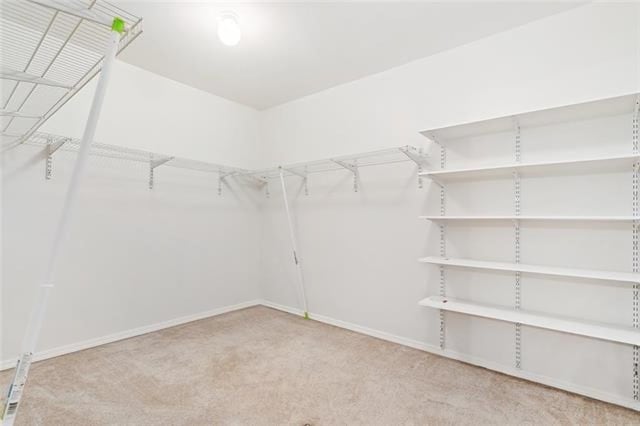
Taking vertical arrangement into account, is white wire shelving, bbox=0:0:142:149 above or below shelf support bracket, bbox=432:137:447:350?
above

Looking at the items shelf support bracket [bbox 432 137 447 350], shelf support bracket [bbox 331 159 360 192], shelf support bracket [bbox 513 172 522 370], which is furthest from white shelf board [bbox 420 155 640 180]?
shelf support bracket [bbox 331 159 360 192]

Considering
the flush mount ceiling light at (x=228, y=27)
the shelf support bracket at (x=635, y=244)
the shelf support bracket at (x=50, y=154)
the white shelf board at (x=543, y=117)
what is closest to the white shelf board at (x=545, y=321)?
the shelf support bracket at (x=635, y=244)

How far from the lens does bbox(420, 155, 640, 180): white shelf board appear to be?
1826 mm

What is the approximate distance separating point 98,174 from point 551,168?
352 cm

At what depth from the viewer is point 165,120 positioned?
3330mm

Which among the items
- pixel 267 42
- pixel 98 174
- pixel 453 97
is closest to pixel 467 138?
pixel 453 97

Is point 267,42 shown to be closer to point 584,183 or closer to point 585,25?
point 585,25

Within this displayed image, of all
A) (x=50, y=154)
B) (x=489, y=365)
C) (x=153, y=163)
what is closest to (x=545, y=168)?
(x=489, y=365)

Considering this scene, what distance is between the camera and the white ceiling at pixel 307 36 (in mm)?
2166

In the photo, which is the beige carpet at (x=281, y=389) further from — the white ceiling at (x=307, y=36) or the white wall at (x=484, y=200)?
the white ceiling at (x=307, y=36)

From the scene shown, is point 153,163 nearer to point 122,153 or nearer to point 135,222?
point 122,153

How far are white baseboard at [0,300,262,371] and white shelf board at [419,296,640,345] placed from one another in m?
2.35

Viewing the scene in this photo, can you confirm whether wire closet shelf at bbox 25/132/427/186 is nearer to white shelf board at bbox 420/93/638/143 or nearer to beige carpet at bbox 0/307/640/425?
white shelf board at bbox 420/93/638/143

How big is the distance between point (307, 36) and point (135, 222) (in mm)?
2268
